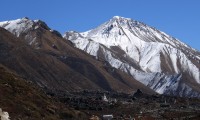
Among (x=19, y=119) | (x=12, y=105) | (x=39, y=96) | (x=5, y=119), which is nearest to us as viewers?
(x=5, y=119)

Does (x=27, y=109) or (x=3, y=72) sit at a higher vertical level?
(x=3, y=72)

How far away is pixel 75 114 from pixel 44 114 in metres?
23.6

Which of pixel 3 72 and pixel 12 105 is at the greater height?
pixel 3 72

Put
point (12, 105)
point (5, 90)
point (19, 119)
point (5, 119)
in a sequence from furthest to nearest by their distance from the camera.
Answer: point (5, 90) < point (12, 105) < point (19, 119) < point (5, 119)

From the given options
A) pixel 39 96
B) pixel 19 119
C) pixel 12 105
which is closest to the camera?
pixel 19 119

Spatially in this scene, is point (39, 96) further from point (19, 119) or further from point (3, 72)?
point (19, 119)

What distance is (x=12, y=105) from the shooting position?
475ft

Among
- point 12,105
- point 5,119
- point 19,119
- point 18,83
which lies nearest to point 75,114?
point 18,83

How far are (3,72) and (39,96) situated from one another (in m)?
18.2

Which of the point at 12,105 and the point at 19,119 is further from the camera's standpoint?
the point at 12,105

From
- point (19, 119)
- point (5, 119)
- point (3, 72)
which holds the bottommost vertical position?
point (5, 119)

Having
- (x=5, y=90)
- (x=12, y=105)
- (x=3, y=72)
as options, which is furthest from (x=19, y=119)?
(x=3, y=72)

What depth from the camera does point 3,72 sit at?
589 feet

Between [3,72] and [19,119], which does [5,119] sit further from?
[3,72]
